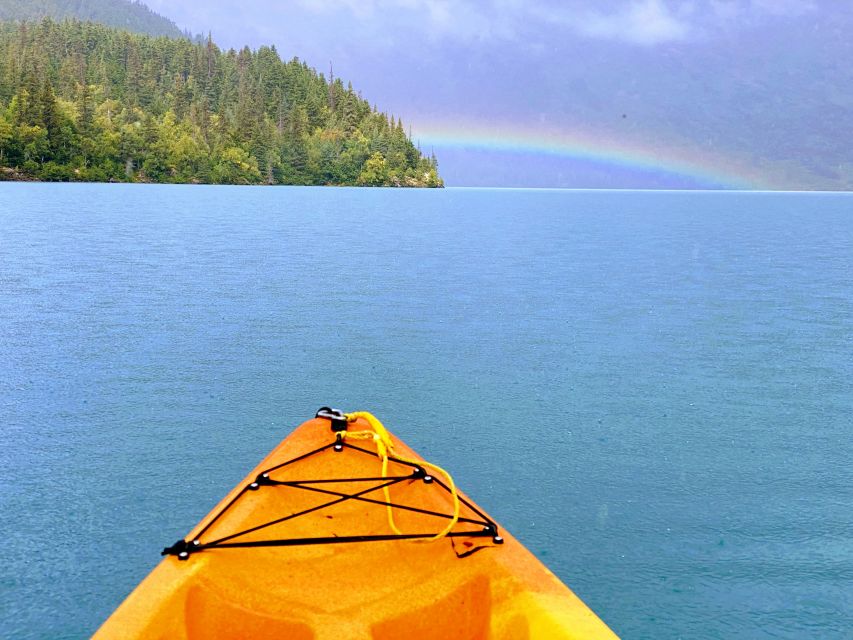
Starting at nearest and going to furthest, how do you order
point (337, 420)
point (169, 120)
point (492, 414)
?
point (337, 420), point (492, 414), point (169, 120)

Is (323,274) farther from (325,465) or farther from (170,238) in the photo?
(325,465)

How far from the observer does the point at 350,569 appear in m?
5.40

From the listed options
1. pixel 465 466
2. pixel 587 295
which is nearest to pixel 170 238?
pixel 587 295

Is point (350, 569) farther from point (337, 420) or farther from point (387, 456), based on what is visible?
point (337, 420)

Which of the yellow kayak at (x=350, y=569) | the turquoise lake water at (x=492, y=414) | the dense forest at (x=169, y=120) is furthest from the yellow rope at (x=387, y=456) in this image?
the dense forest at (x=169, y=120)

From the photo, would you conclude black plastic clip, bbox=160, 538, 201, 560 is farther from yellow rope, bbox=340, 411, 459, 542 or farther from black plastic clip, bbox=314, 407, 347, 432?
black plastic clip, bbox=314, 407, 347, 432

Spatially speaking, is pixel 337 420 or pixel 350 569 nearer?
pixel 350 569

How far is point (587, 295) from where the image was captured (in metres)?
22.5

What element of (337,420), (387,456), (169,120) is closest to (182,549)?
(387,456)

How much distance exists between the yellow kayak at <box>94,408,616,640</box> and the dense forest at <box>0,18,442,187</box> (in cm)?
12469

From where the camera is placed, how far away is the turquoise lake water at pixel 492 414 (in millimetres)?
6652

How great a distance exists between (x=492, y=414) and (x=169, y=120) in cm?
15850

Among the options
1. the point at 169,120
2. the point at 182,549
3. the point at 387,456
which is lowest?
the point at 182,549

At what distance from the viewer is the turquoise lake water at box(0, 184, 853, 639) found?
6652 mm
